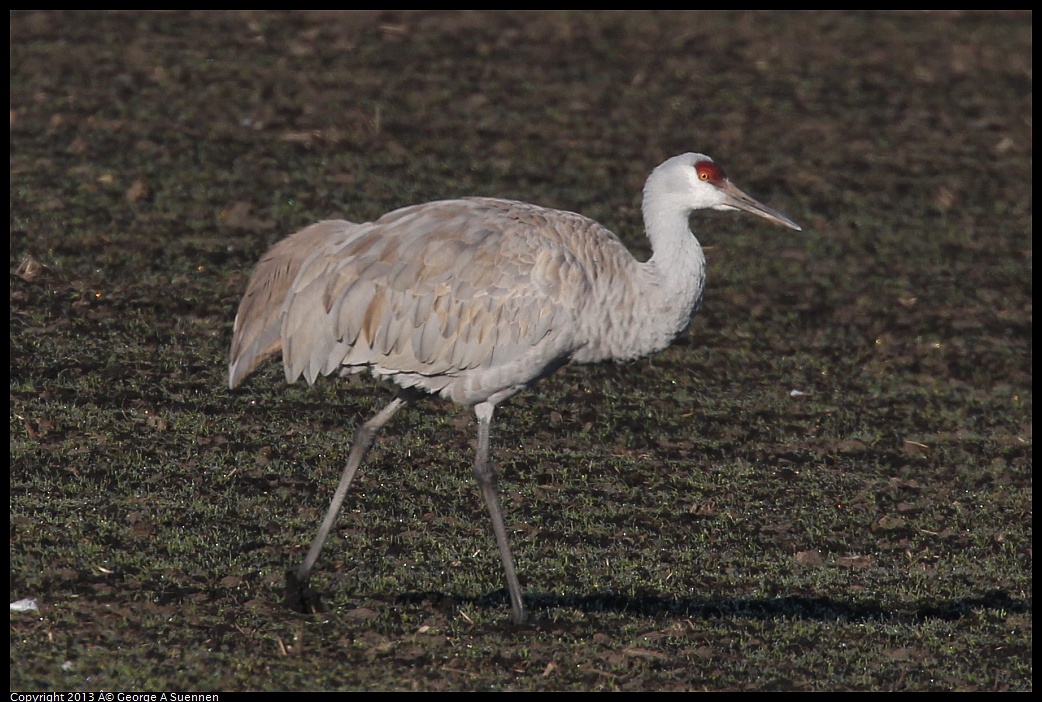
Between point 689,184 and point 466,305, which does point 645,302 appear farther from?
point 466,305

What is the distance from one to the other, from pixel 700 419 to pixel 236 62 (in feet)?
19.8

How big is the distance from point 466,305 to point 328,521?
3.50ft

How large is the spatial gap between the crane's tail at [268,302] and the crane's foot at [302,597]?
35.6 inches

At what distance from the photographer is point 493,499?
22.0ft

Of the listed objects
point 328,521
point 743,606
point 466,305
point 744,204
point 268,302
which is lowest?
point 743,606

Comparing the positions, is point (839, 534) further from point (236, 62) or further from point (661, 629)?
point (236, 62)

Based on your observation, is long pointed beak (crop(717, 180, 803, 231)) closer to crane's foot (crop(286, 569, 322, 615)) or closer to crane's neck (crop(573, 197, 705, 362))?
crane's neck (crop(573, 197, 705, 362))

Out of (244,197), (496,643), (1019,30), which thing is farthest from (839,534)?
(1019,30)

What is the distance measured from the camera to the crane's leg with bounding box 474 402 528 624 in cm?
639

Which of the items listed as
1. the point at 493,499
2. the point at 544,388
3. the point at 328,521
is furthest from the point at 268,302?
the point at 544,388

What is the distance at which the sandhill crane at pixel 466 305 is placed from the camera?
6.64 metres

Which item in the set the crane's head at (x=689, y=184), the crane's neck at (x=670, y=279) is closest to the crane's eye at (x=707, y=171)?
the crane's head at (x=689, y=184)

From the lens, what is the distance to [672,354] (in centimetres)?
925

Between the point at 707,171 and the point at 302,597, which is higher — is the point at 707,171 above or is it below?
above
